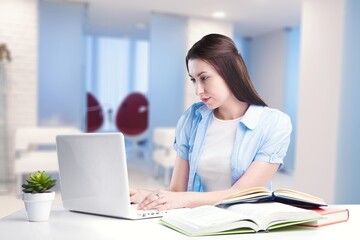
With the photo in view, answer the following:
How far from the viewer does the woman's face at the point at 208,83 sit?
1.62 meters

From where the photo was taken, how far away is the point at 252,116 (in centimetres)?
164

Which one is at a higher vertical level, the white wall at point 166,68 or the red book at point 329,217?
the white wall at point 166,68

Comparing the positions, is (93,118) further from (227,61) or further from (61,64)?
(227,61)

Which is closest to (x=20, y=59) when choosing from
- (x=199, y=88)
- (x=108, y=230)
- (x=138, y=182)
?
(x=138, y=182)

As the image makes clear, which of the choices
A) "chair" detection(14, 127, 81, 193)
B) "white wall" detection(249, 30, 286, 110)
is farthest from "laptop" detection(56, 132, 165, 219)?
"white wall" detection(249, 30, 286, 110)

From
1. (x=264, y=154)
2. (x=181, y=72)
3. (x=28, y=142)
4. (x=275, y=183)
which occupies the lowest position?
(x=275, y=183)

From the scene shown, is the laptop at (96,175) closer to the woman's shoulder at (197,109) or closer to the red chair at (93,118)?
the woman's shoulder at (197,109)

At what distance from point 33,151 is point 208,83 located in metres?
4.06

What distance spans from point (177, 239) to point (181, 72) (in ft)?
17.6

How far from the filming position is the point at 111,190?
3.78 feet

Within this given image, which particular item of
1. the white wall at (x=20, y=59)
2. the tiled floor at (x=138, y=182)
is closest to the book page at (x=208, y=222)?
the tiled floor at (x=138, y=182)

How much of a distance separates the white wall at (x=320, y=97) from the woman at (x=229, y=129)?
2.12 m

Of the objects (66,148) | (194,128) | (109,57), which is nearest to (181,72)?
(109,57)

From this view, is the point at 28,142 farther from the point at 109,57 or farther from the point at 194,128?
the point at 109,57
